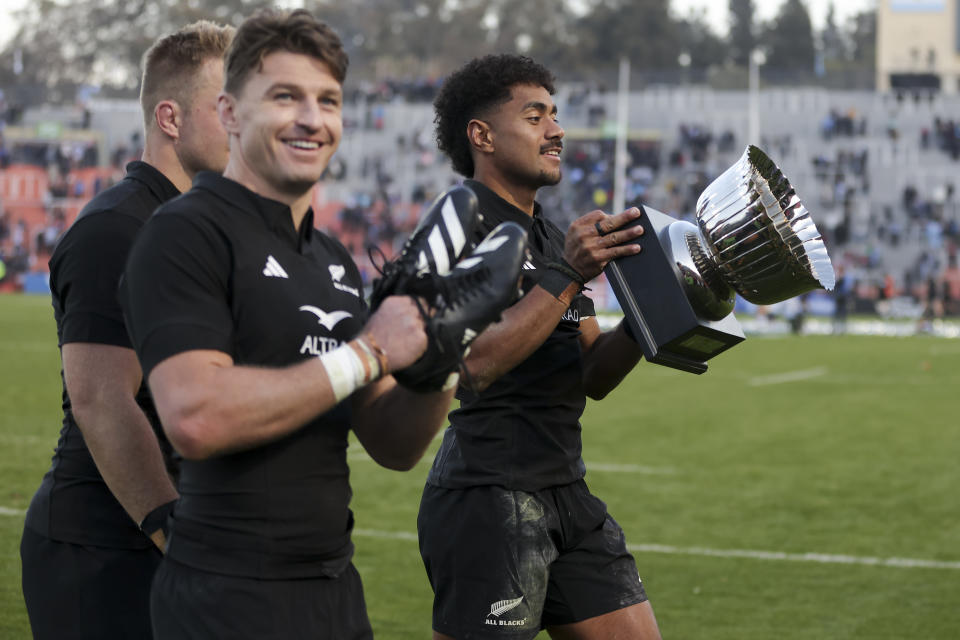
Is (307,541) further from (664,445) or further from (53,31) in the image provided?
(53,31)

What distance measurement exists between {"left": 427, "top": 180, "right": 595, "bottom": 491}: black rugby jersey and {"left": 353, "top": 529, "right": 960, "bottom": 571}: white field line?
4506mm

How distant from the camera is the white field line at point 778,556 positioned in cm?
797

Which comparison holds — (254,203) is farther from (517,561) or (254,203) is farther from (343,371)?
(517,561)

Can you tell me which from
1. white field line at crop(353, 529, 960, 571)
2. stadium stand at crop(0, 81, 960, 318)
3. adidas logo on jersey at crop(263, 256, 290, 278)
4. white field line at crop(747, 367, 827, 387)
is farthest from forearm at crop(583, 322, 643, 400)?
stadium stand at crop(0, 81, 960, 318)

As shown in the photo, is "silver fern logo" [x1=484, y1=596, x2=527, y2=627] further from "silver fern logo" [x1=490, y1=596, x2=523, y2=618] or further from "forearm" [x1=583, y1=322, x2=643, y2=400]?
"forearm" [x1=583, y1=322, x2=643, y2=400]

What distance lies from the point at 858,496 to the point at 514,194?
7.15m

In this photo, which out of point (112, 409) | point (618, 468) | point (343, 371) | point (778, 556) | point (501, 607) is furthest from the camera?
point (618, 468)

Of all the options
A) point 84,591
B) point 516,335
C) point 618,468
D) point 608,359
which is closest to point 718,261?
point 608,359

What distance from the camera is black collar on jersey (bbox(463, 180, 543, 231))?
13.0ft

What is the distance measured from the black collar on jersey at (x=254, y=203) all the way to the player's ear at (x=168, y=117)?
80 cm

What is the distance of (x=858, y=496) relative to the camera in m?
10.3

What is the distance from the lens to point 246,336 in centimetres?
254

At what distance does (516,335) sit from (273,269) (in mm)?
1131

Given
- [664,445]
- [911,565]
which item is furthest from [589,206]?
[911,565]
